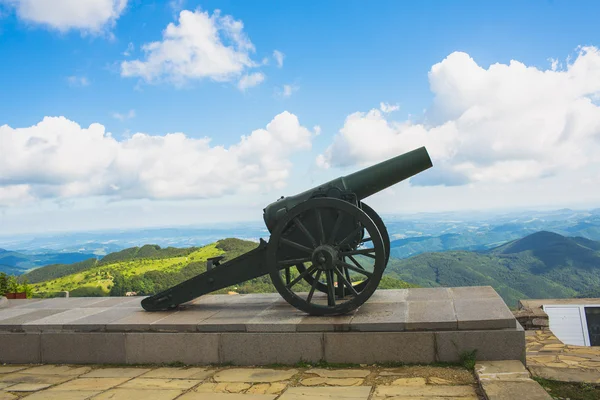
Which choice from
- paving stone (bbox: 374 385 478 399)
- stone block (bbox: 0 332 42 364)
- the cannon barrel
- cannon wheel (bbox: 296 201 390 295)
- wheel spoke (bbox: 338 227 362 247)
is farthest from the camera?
cannon wheel (bbox: 296 201 390 295)

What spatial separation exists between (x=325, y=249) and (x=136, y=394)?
2402 millimetres

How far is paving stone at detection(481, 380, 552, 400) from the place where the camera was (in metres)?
3.90

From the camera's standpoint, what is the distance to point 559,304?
34.2ft

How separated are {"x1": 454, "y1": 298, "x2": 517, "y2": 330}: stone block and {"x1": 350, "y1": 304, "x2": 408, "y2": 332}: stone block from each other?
583mm

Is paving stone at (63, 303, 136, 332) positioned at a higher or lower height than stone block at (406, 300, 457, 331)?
higher

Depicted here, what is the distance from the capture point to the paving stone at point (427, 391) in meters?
4.27

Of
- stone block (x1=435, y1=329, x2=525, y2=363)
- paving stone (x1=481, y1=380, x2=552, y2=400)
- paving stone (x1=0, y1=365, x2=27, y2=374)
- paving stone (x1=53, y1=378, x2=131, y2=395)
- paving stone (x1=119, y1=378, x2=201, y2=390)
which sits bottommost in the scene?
paving stone (x1=481, y1=380, x2=552, y2=400)

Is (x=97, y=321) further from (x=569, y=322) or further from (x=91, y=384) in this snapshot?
(x=569, y=322)

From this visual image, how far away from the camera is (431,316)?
5492 mm

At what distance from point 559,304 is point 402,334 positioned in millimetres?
6622

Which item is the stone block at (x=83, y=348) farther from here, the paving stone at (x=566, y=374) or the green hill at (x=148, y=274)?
the green hill at (x=148, y=274)

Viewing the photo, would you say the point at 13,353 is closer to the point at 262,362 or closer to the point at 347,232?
the point at 262,362

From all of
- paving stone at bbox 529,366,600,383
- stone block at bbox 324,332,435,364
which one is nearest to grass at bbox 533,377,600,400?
paving stone at bbox 529,366,600,383

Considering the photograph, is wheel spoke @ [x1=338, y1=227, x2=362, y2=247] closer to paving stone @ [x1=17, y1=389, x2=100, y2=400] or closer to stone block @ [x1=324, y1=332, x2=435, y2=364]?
stone block @ [x1=324, y1=332, x2=435, y2=364]
